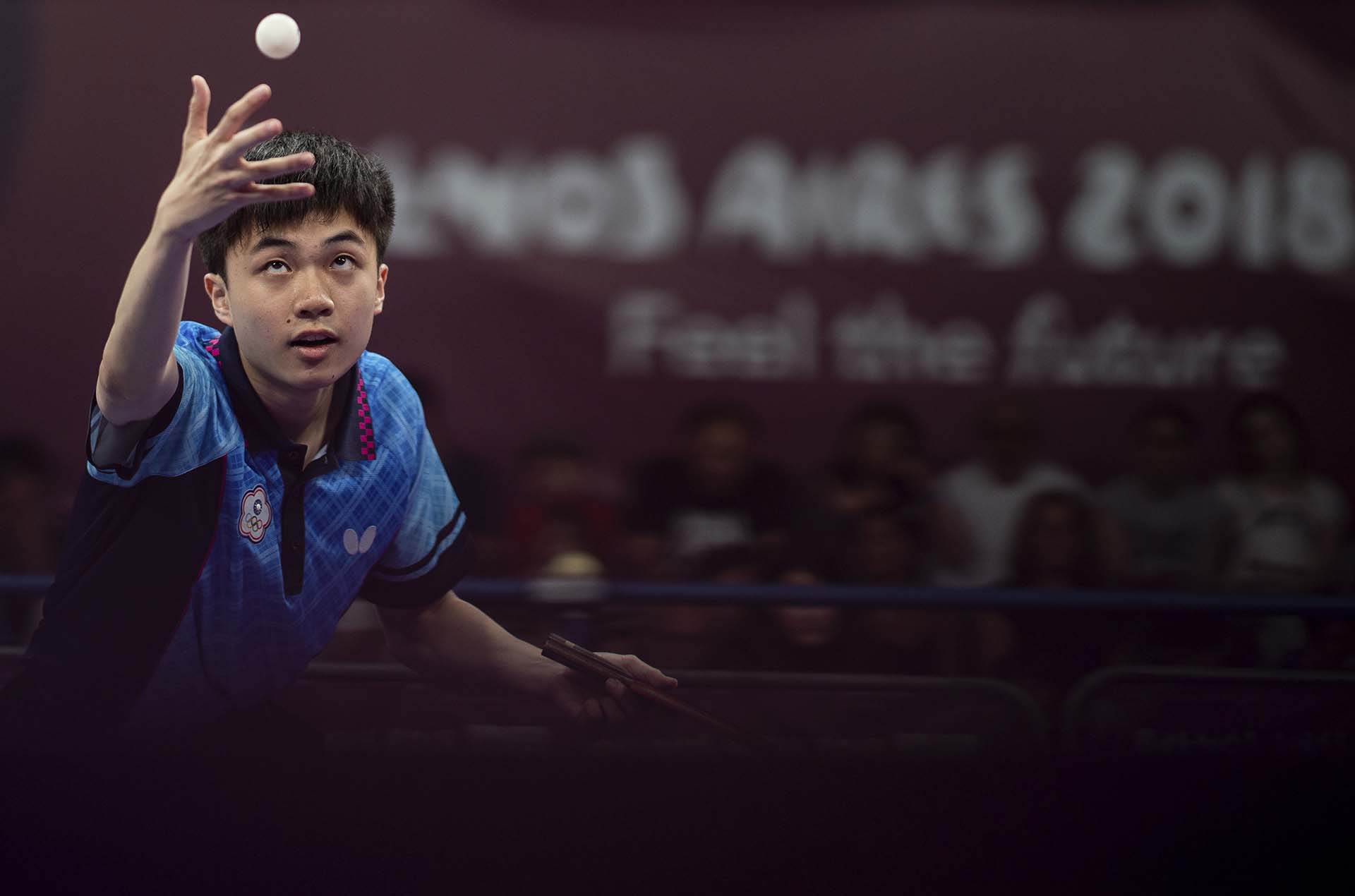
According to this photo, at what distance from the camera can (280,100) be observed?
394 cm

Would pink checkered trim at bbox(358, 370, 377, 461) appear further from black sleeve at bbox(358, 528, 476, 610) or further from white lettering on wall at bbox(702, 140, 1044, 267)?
white lettering on wall at bbox(702, 140, 1044, 267)

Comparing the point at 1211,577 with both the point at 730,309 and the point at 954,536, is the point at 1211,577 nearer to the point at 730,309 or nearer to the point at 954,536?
the point at 954,536

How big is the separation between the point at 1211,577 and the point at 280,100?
2.65 m

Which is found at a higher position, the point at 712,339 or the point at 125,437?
the point at 712,339

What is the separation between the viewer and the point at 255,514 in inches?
52.5

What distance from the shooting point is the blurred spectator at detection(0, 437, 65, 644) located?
284 centimetres

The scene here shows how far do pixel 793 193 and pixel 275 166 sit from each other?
9.85 feet

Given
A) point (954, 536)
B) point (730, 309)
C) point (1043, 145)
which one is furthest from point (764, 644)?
point (1043, 145)

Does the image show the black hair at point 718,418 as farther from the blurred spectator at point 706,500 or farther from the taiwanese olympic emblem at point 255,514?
the taiwanese olympic emblem at point 255,514

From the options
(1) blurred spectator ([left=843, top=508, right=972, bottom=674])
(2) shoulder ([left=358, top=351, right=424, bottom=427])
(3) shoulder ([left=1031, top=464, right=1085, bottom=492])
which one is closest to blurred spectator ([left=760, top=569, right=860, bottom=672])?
(1) blurred spectator ([left=843, top=508, right=972, bottom=674])

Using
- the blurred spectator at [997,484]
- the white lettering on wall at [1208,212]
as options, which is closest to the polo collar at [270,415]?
the blurred spectator at [997,484]

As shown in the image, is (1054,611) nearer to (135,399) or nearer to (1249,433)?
(135,399)

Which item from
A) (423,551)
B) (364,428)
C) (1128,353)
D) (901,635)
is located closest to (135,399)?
(364,428)

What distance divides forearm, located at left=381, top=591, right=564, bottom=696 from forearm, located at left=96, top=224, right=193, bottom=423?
1.55 feet
